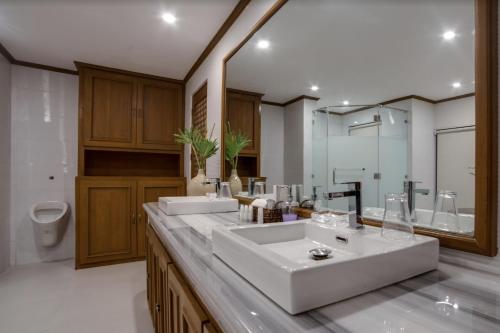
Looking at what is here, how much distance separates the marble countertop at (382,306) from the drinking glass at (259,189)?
103 cm

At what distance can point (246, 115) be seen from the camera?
6.12 ft

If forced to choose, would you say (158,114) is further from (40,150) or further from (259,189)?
(259,189)

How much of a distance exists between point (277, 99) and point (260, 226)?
924 millimetres

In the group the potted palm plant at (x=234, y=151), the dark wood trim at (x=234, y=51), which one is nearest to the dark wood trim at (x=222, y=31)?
the dark wood trim at (x=234, y=51)

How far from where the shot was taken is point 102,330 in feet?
5.77

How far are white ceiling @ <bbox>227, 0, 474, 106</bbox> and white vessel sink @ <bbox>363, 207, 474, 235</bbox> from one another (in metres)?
0.37

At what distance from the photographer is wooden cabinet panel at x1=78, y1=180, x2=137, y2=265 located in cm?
281

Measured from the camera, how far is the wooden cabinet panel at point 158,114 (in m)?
3.21

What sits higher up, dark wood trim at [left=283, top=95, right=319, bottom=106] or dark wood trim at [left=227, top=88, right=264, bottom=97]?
dark wood trim at [left=227, top=88, right=264, bottom=97]

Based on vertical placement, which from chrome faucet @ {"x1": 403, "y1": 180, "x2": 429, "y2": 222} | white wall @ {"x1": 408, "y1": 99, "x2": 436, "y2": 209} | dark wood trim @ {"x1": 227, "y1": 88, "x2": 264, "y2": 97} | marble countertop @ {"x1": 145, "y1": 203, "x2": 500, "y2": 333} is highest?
dark wood trim @ {"x1": 227, "y1": 88, "x2": 264, "y2": 97}

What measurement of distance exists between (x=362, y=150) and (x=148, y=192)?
276cm

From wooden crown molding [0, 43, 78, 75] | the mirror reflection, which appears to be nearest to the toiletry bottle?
the mirror reflection

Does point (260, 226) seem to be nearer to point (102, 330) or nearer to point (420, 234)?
point (420, 234)

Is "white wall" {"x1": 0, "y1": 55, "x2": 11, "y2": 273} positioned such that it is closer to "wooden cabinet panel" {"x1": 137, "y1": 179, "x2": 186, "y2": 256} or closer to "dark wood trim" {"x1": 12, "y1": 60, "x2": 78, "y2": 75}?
"dark wood trim" {"x1": 12, "y1": 60, "x2": 78, "y2": 75}
